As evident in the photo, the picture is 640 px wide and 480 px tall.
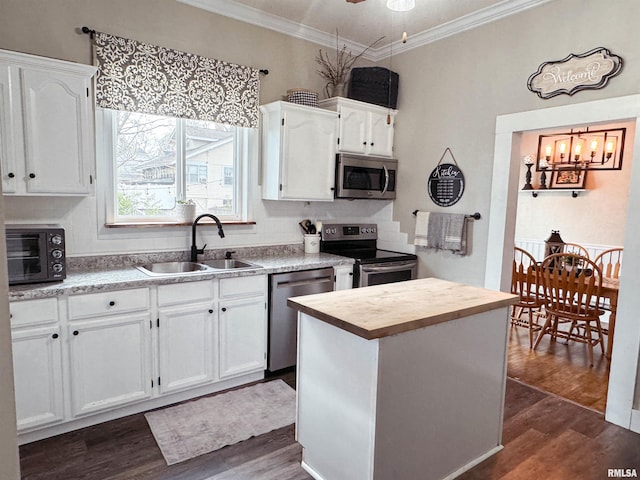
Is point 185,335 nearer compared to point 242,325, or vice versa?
point 185,335

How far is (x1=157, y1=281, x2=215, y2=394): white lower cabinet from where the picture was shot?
2730 millimetres

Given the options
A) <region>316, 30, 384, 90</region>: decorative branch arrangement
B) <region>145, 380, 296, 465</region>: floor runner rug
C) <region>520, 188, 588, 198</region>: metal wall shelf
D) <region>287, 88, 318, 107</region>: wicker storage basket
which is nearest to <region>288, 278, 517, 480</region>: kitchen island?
<region>145, 380, 296, 465</region>: floor runner rug

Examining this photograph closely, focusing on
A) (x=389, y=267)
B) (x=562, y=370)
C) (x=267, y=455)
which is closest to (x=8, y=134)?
(x=267, y=455)

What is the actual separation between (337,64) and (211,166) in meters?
1.67

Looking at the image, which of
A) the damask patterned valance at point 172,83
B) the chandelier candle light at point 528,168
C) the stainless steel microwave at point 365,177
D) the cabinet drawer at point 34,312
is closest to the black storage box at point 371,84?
the stainless steel microwave at point 365,177

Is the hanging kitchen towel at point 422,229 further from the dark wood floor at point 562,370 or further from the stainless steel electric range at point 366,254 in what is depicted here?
the dark wood floor at point 562,370

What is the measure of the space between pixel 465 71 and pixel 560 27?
79 cm

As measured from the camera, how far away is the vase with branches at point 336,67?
3990mm

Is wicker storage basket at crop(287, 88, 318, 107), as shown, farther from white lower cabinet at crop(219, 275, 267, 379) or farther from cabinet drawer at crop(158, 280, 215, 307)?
cabinet drawer at crop(158, 280, 215, 307)

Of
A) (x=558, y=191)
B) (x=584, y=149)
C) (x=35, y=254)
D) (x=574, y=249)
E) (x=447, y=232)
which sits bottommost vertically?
(x=574, y=249)

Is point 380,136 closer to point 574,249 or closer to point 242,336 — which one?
point 242,336

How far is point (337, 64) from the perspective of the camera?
411 cm

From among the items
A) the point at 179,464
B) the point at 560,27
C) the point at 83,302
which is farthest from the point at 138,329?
the point at 560,27

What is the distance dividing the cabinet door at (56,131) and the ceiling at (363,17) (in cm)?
122
